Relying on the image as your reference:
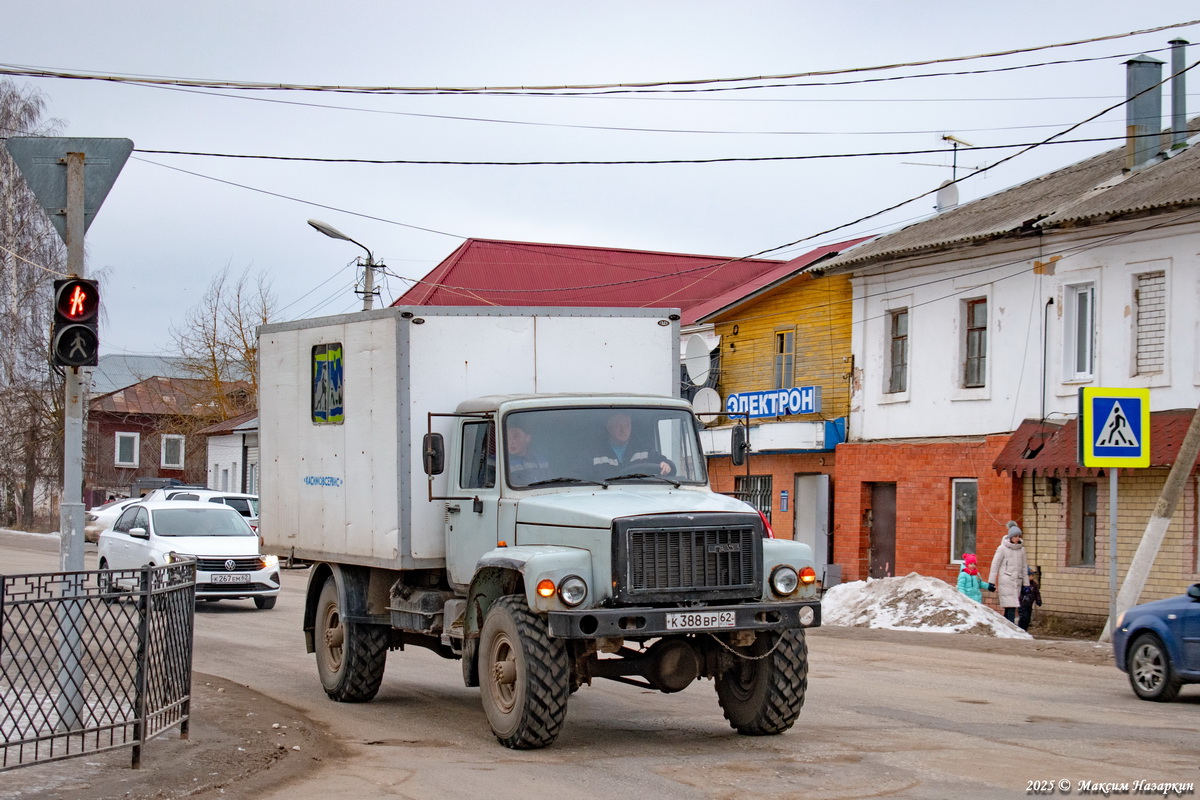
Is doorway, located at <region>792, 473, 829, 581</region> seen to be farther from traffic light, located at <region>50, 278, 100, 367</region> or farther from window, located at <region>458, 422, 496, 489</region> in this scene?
traffic light, located at <region>50, 278, 100, 367</region>

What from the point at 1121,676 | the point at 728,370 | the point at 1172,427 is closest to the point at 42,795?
the point at 1121,676

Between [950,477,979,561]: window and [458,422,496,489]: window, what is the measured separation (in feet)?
57.7

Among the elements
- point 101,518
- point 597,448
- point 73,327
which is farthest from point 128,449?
point 597,448

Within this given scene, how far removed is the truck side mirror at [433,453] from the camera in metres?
10.2

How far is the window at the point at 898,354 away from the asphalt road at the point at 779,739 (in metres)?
13.3

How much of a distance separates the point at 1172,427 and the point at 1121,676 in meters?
8.19

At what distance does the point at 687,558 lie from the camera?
29.9 feet

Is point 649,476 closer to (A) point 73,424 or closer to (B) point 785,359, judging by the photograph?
(A) point 73,424

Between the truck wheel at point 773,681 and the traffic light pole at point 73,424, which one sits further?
the truck wheel at point 773,681

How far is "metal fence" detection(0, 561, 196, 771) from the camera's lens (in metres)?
7.73

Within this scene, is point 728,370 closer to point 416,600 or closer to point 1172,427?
point 1172,427

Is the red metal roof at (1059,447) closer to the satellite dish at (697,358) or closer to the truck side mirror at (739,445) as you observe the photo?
the satellite dish at (697,358)

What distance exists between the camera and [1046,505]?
2462 cm

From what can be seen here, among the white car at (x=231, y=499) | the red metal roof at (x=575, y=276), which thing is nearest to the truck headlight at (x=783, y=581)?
the white car at (x=231, y=499)
